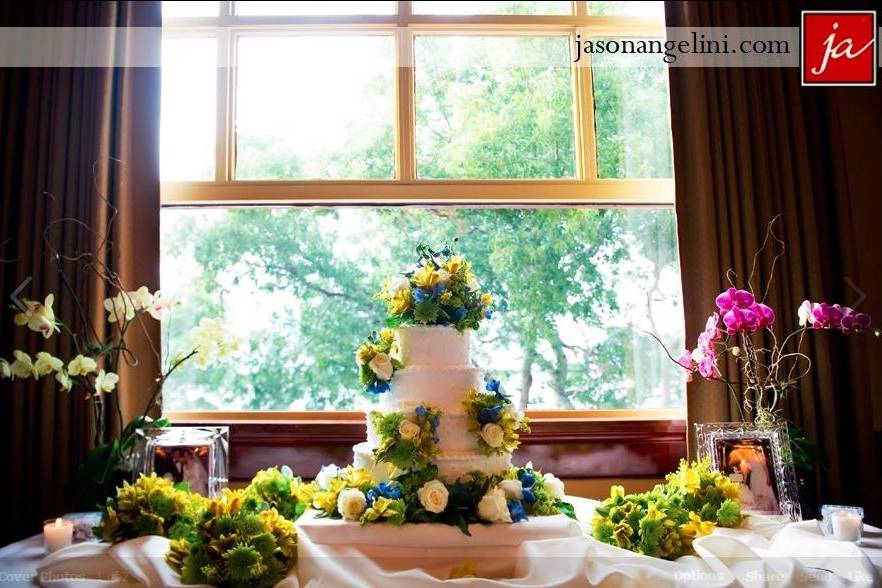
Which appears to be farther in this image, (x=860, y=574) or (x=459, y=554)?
(x=459, y=554)

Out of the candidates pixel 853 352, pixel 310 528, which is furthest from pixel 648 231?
pixel 310 528

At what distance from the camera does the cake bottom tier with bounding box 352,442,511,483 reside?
223 cm

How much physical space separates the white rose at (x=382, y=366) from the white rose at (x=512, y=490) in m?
0.44

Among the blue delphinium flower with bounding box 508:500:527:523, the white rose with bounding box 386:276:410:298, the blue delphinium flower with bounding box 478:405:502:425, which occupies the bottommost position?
the blue delphinium flower with bounding box 508:500:527:523

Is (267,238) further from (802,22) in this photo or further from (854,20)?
(854,20)

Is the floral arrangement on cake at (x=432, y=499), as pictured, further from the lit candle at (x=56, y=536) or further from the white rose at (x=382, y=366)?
the lit candle at (x=56, y=536)

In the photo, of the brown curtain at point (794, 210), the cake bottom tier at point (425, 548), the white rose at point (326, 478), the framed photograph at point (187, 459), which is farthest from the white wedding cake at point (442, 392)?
the brown curtain at point (794, 210)

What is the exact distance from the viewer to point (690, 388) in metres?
3.00

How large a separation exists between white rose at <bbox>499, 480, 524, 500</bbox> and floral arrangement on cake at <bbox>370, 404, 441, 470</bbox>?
0.69 ft

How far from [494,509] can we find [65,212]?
2054 millimetres

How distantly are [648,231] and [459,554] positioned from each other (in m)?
1.78

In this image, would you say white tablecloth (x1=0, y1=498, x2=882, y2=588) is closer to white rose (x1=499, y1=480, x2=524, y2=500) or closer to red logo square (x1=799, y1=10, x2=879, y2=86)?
white rose (x1=499, y1=480, x2=524, y2=500)

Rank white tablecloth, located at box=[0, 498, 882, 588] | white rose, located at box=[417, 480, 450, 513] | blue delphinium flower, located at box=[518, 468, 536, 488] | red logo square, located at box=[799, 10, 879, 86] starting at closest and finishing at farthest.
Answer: white tablecloth, located at box=[0, 498, 882, 588]
white rose, located at box=[417, 480, 450, 513]
blue delphinium flower, located at box=[518, 468, 536, 488]
red logo square, located at box=[799, 10, 879, 86]

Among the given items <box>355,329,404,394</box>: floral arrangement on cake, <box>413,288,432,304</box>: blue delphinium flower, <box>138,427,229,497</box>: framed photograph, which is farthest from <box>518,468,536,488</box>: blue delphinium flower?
<box>138,427,229,497</box>: framed photograph
